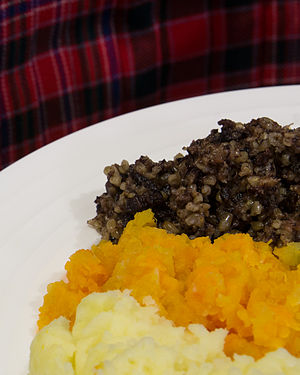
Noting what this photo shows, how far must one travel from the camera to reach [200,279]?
1.94m

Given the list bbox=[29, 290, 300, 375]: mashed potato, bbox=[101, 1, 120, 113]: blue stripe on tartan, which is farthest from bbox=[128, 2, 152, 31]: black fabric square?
bbox=[29, 290, 300, 375]: mashed potato

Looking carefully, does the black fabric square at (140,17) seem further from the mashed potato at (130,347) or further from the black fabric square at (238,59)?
the mashed potato at (130,347)

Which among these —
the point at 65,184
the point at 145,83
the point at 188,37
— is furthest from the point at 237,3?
the point at 65,184

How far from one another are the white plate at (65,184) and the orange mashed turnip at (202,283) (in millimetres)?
146

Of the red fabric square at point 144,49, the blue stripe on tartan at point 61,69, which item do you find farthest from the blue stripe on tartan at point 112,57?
the blue stripe on tartan at point 61,69

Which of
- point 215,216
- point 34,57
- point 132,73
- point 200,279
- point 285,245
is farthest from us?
point 132,73

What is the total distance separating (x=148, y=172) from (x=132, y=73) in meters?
2.27

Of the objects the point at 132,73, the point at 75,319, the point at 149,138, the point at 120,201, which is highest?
the point at 132,73

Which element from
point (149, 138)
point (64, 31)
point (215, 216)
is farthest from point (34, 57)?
point (215, 216)

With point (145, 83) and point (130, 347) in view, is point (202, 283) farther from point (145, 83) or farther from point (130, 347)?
point (145, 83)

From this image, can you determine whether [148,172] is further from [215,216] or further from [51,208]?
[51,208]

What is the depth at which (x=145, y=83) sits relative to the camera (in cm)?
457

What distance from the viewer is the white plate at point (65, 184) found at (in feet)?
7.32

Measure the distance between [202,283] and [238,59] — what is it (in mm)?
3179
